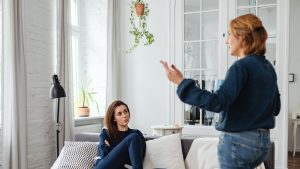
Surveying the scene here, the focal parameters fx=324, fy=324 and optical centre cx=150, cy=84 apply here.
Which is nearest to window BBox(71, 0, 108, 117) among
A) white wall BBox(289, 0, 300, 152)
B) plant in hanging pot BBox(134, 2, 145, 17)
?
plant in hanging pot BBox(134, 2, 145, 17)

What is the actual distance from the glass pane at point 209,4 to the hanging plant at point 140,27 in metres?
0.83

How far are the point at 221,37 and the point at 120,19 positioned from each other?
164 cm

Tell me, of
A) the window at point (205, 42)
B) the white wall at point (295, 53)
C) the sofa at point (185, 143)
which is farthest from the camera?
the white wall at point (295, 53)

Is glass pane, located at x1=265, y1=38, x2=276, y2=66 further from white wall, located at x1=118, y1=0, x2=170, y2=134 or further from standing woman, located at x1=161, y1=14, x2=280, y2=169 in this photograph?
standing woman, located at x1=161, y1=14, x2=280, y2=169

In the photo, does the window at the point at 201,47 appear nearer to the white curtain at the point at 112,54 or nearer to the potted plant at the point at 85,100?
the white curtain at the point at 112,54

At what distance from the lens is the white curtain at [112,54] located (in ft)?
16.0

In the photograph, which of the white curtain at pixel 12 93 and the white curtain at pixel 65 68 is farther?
the white curtain at pixel 65 68

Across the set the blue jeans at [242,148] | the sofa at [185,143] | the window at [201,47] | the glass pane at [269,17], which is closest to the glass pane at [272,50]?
the glass pane at [269,17]

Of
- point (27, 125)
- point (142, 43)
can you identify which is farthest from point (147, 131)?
point (27, 125)

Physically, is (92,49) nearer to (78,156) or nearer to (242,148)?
(78,156)

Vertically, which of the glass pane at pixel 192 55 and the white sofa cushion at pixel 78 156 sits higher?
the glass pane at pixel 192 55

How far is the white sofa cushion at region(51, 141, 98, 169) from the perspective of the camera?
2826 mm

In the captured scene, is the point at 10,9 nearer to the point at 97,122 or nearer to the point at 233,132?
the point at 97,122

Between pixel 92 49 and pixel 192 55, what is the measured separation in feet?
5.11
